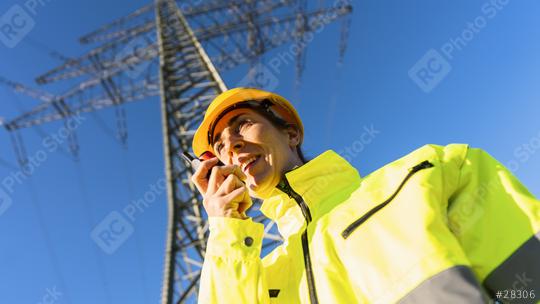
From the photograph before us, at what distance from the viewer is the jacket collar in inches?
64.2

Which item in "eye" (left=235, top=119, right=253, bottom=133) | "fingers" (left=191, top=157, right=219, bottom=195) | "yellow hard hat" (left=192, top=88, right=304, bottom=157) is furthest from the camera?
"yellow hard hat" (left=192, top=88, right=304, bottom=157)

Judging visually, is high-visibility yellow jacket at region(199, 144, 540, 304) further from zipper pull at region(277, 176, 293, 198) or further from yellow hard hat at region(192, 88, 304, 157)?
yellow hard hat at region(192, 88, 304, 157)

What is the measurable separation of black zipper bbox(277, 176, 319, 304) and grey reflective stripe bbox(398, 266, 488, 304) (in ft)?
1.17

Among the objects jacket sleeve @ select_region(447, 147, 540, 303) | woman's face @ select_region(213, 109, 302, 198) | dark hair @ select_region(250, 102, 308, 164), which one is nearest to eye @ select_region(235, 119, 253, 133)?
woman's face @ select_region(213, 109, 302, 198)

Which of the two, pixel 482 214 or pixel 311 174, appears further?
pixel 311 174

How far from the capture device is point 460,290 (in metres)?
0.99

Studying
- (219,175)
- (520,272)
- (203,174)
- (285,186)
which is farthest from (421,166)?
(203,174)

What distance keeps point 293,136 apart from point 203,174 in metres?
0.69

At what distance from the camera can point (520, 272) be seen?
3.47 feet

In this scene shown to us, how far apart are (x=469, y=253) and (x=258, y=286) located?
804 millimetres

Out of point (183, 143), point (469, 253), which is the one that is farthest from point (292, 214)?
point (183, 143)

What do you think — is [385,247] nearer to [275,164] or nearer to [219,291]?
[219,291]

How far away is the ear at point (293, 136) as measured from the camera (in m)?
2.38

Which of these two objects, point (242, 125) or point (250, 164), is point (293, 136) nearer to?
point (242, 125)
